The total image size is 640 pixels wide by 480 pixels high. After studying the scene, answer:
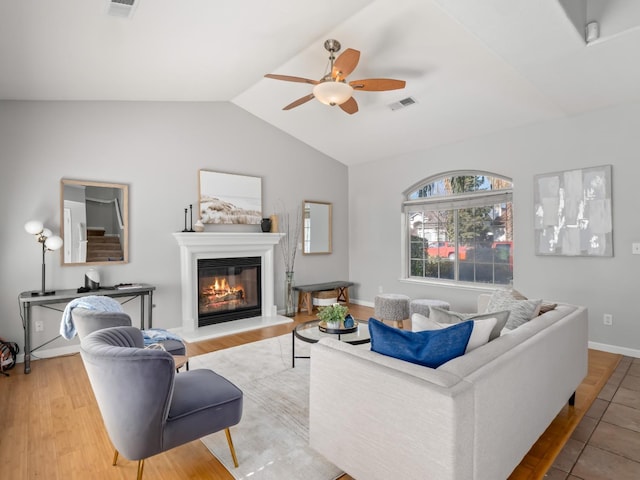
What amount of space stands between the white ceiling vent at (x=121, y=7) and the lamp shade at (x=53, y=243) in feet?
7.46

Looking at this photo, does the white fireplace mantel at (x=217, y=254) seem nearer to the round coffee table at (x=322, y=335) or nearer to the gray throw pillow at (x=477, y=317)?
the round coffee table at (x=322, y=335)

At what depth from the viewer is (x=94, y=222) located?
409 centimetres

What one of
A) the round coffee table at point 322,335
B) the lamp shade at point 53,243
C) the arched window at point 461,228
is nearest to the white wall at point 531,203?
the arched window at point 461,228

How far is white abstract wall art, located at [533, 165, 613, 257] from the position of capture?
3.89 metres

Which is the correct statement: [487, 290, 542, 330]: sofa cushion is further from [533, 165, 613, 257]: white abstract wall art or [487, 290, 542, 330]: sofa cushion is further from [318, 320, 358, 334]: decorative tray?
[533, 165, 613, 257]: white abstract wall art

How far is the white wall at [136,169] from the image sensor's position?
12.0ft

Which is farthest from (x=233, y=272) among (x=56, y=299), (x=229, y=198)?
(x=56, y=299)

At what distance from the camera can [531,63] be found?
3215 mm

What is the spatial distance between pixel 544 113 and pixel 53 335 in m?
6.14

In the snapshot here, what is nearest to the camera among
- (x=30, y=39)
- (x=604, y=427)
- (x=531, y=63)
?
(x=604, y=427)

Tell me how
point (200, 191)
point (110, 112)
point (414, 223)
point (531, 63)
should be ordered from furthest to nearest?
point (414, 223) < point (200, 191) < point (110, 112) < point (531, 63)

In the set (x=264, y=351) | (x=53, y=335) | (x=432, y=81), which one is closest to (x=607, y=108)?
(x=432, y=81)

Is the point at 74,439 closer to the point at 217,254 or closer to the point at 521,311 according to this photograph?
the point at 217,254

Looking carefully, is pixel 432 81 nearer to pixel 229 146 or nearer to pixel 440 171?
pixel 440 171
